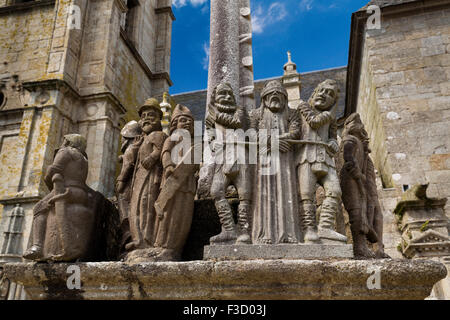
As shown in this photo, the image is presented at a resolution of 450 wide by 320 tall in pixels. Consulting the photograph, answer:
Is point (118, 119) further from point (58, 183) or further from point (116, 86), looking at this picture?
point (58, 183)

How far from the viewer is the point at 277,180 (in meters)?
3.58

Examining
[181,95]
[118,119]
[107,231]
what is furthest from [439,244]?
[181,95]

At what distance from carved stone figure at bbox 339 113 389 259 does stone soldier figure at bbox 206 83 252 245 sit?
1.20m

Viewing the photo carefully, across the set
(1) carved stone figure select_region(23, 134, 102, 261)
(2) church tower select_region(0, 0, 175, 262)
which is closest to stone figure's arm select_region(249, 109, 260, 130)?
(1) carved stone figure select_region(23, 134, 102, 261)

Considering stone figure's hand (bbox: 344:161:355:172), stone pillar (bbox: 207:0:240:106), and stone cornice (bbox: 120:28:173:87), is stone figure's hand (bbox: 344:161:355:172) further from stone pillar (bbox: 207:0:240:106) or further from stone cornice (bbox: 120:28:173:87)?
stone cornice (bbox: 120:28:173:87)

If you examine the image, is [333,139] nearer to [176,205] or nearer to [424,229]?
[176,205]

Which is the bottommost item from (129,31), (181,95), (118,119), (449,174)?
(449,174)

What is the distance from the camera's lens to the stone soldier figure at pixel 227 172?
3402 mm

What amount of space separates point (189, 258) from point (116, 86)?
14763 mm

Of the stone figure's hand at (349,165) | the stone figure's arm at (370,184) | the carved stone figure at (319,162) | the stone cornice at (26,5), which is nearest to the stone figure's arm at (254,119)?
the carved stone figure at (319,162)

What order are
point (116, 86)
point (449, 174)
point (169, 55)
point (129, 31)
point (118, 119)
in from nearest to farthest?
point (449, 174) < point (118, 119) < point (116, 86) < point (129, 31) < point (169, 55)

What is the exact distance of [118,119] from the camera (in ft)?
51.2

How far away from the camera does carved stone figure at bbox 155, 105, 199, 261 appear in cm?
361

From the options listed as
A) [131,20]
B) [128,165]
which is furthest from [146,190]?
[131,20]
